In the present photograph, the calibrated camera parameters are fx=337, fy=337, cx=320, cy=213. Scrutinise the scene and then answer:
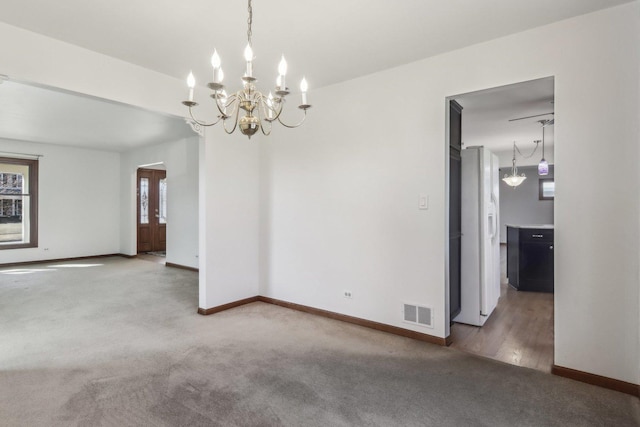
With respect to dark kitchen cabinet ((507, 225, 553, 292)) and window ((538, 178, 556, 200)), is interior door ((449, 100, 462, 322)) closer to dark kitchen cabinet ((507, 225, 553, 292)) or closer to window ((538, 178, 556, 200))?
dark kitchen cabinet ((507, 225, 553, 292))

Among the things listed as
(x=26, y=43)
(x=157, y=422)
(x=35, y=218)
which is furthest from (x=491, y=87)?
(x=35, y=218)

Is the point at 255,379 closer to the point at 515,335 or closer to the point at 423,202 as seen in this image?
the point at 423,202

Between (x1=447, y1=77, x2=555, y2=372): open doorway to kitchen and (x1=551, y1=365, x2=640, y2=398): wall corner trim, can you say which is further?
(x1=447, y1=77, x2=555, y2=372): open doorway to kitchen

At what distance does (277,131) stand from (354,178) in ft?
4.31

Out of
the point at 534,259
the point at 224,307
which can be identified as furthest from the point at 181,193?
the point at 534,259

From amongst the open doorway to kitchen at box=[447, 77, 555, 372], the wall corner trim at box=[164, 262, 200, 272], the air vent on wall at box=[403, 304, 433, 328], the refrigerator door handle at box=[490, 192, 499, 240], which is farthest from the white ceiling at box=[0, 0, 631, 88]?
the wall corner trim at box=[164, 262, 200, 272]

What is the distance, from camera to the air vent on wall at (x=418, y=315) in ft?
10.2

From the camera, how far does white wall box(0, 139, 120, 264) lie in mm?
7176

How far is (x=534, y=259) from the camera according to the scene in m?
5.16

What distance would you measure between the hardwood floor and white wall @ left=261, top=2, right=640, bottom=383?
0.33 metres

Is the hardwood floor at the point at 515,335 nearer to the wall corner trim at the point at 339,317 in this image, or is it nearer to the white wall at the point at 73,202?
the wall corner trim at the point at 339,317

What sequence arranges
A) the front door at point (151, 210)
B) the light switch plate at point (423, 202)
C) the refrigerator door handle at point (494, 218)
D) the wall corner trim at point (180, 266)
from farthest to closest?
the front door at point (151, 210) → the wall corner trim at point (180, 266) → the refrigerator door handle at point (494, 218) → the light switch plate at point (423, 202)

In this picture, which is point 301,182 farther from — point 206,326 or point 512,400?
point 512,400

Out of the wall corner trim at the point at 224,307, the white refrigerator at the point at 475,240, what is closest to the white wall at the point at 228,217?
the wall corner trim at the point at 224,307
